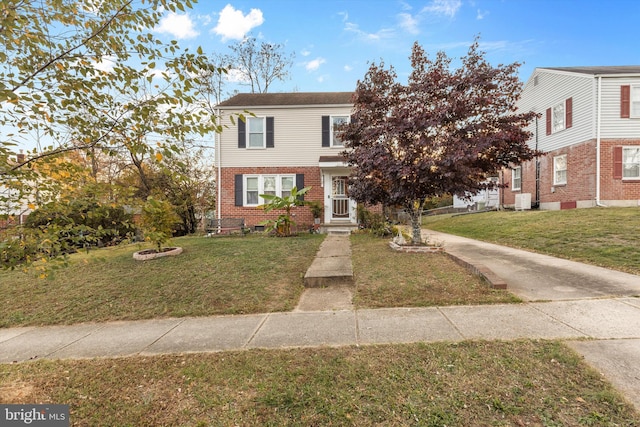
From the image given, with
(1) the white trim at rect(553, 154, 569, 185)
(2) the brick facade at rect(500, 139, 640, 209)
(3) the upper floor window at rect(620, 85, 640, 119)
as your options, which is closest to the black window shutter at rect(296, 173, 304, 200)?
(2) the brick facade at rect(500, 139, 640, 209)

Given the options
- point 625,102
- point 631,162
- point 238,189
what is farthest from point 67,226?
point 625,102

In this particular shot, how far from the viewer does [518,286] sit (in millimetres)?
5102

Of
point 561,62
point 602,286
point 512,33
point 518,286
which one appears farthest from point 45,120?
point 561,62

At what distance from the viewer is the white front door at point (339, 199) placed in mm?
14133

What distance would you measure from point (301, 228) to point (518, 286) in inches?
382

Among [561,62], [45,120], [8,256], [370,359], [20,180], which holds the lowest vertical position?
[370,359]

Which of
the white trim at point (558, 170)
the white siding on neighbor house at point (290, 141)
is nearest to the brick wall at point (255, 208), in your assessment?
the white siding on neighbor house at point (290, 141)

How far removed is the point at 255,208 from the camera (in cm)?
1434

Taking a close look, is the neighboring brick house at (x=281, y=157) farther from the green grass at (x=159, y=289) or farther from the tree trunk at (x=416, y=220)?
the green grass at (x=159, y=289)

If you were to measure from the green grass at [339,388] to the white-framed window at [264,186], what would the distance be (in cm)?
1149

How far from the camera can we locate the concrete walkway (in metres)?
3.25

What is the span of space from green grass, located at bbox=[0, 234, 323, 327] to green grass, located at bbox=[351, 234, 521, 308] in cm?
130

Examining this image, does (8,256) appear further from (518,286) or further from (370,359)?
(518,286)

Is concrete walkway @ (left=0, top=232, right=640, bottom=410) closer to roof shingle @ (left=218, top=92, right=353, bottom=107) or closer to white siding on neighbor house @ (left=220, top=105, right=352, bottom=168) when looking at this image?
white siding on neighbor house @ (left=220, top=105, right=352, bottom=168)
